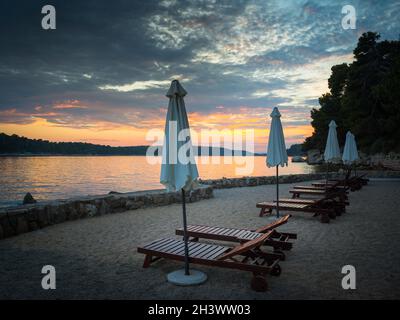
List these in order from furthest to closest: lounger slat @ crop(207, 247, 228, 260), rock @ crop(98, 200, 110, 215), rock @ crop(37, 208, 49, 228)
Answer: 1. rock @ crop(98, 200, 110, 215)
2. rock @ crop(37, 208, 49, 228)
3. lounger slat @ crop(207, 247, 228, 260)

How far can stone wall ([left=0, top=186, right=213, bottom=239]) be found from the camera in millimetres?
7059

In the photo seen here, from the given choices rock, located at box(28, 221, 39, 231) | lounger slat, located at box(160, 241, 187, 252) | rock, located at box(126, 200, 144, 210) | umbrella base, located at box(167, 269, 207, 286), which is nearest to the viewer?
umbrella base, located at box(167, 269, 207, 286)

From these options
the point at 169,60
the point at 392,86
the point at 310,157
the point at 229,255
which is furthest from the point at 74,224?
the point at 310,157

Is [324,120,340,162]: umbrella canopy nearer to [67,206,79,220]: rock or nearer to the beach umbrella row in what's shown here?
[67,206,79,220]: rock

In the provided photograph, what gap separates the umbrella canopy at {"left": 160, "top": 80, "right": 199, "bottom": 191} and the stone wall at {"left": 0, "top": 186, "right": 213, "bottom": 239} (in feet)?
16.7

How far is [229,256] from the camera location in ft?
14.1

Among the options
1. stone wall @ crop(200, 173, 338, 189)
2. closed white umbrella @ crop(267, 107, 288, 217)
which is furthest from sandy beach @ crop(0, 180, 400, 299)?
stone wall @ crop(200, 173, 338, 189)

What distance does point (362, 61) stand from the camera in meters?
36.9

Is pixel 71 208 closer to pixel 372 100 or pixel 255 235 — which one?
pixel 255 235

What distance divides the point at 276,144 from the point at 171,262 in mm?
4536

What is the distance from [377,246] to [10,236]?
8271mm

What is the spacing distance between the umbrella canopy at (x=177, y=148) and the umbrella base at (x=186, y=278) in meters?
1.36

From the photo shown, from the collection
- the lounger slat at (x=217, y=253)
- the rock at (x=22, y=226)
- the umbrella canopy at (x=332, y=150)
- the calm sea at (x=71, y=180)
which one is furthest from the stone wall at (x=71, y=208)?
the calm sea at (x=71, y=180)
